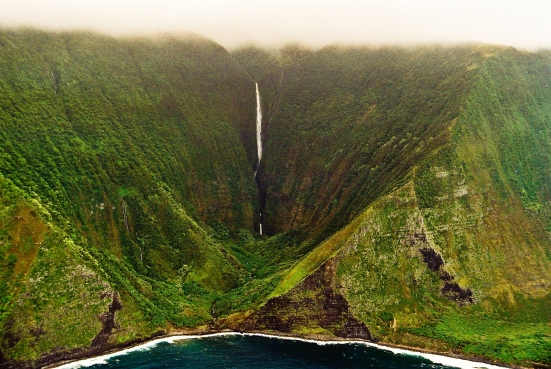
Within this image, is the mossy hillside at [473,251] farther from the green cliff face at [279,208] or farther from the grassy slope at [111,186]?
the grassy slope at [111,186]

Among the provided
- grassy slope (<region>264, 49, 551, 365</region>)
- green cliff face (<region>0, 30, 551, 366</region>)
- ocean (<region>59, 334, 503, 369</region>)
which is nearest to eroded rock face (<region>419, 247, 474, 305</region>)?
green cliff face (<region>0, 30, 551, 366</region>)

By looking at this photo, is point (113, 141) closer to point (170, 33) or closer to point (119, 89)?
point (119, 89)

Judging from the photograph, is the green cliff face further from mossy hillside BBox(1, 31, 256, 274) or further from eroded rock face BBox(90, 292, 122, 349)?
mossy hillside BBox(1, 31, 256, 274)

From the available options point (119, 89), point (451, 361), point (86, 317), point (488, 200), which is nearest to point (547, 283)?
point (488, 200)

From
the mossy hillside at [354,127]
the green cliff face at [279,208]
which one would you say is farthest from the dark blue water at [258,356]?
the mossy hillside at [354,127]

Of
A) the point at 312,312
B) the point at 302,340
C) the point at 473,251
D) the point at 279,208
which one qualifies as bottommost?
the point at 302,340

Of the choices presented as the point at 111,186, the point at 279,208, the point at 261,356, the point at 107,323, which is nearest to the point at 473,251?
the point at 261,356

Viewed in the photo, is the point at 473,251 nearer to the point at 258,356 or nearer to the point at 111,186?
the point at 258,356
